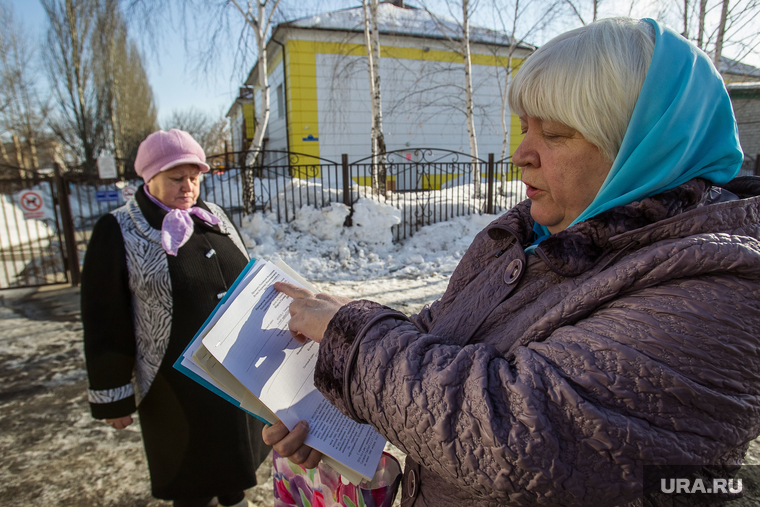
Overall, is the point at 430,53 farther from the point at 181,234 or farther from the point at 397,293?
the point at 181,234

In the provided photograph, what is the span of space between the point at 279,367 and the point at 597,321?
760 mm

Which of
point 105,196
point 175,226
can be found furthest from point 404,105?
point 175,226

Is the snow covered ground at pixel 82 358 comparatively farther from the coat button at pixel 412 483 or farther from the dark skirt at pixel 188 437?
the coat button at pixel 412 483

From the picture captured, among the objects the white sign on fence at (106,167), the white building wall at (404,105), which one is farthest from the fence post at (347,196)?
the white building wall at (404,105)

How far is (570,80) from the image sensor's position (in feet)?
2.80

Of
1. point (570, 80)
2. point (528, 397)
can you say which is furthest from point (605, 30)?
point (528, 397)

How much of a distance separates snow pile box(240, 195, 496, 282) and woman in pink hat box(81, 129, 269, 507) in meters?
4.60

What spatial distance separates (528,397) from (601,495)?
0.64ft

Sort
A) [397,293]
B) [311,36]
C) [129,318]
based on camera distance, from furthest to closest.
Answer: [311,36] < [397,293] < [129,318]

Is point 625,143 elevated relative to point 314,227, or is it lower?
elevated

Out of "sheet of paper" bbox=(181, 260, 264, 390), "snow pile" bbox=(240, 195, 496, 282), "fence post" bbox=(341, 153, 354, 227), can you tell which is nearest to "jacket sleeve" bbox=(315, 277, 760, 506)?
"sheet of paper" bbox=(181, 260, 264, 390)

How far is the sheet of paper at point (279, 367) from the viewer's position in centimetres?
101

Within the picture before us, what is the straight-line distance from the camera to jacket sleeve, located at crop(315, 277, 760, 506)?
62 cm

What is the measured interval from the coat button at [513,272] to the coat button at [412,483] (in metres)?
0.58
